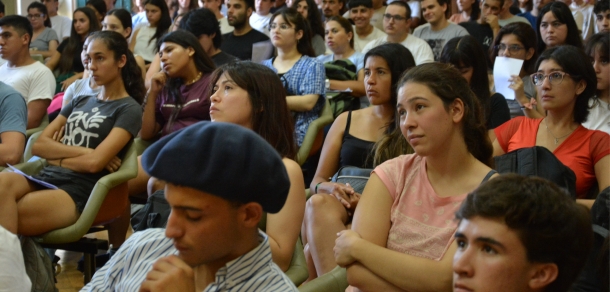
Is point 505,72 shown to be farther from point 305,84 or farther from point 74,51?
point 74,51

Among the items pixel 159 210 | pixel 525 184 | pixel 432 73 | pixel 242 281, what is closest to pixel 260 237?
pixel 242 281

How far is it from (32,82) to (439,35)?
2825 millimetres

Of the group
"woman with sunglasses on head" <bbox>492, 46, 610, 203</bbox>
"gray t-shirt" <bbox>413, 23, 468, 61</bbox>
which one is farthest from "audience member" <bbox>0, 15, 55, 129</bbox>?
"woman with sunglasses on head" <bbox>492, 46, 610, 203</bbox>

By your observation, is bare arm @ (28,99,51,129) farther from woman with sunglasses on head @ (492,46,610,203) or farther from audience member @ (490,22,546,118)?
woman with sunglasses on head @ (492,46,610,203)

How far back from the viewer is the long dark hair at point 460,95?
1845 mm

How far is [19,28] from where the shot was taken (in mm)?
4219

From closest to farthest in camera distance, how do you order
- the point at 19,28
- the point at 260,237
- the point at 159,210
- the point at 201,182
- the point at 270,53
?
the point at 201,182 → the point at 260,237 → the point at 159,210 → the point at 19,28 → the point at 270,53

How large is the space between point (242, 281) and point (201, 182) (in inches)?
8.1

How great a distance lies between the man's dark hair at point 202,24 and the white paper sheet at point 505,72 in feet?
6.12

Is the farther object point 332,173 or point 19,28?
point 19,28

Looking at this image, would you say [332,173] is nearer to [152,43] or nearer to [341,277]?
[341,277]

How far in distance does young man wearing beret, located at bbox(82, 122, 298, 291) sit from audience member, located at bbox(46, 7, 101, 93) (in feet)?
14.2

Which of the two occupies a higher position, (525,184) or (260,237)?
(525,184)

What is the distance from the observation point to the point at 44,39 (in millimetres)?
6355
